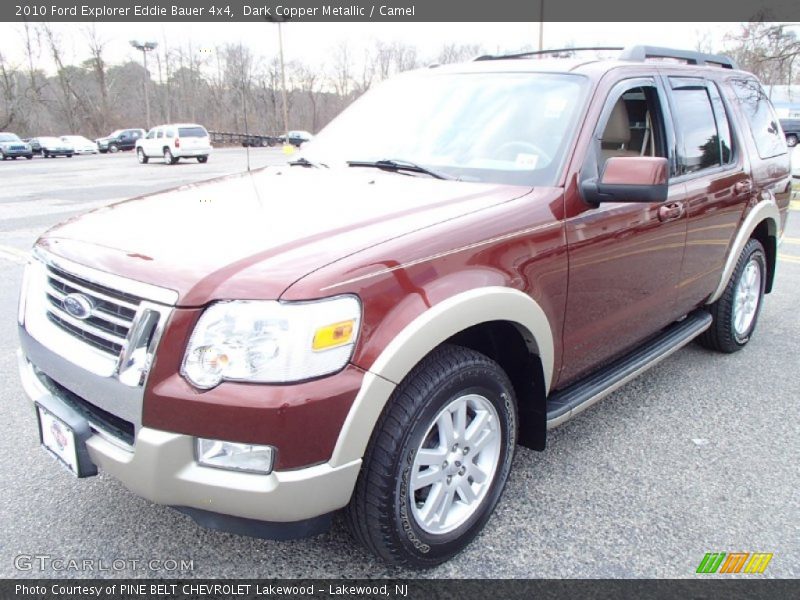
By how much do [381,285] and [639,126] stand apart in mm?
2094

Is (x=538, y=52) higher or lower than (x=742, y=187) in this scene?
higher

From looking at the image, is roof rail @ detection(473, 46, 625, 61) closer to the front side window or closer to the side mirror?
the front side window

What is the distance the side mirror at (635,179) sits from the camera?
8.38 feet

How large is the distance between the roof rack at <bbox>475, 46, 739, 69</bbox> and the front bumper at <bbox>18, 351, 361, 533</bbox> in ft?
8.82

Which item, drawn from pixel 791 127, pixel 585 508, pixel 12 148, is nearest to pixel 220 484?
pixel 585 508

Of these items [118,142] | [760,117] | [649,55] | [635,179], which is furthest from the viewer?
[118,142]

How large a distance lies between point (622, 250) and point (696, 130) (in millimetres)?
1232

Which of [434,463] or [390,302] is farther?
[434,463]

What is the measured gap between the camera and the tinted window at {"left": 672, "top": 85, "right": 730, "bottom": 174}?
3.52 meters

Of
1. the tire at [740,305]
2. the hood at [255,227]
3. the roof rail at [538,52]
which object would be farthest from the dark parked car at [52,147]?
the tire at [740,305]

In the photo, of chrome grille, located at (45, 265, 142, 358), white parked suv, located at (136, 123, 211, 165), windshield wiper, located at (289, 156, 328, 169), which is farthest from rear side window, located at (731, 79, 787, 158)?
white parked suv, located at (136, 123, 211, 165)

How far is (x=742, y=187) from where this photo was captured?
402 cm

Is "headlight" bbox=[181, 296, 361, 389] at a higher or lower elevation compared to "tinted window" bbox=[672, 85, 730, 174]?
lower

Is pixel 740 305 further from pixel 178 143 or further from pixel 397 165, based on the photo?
pixel 178 143
